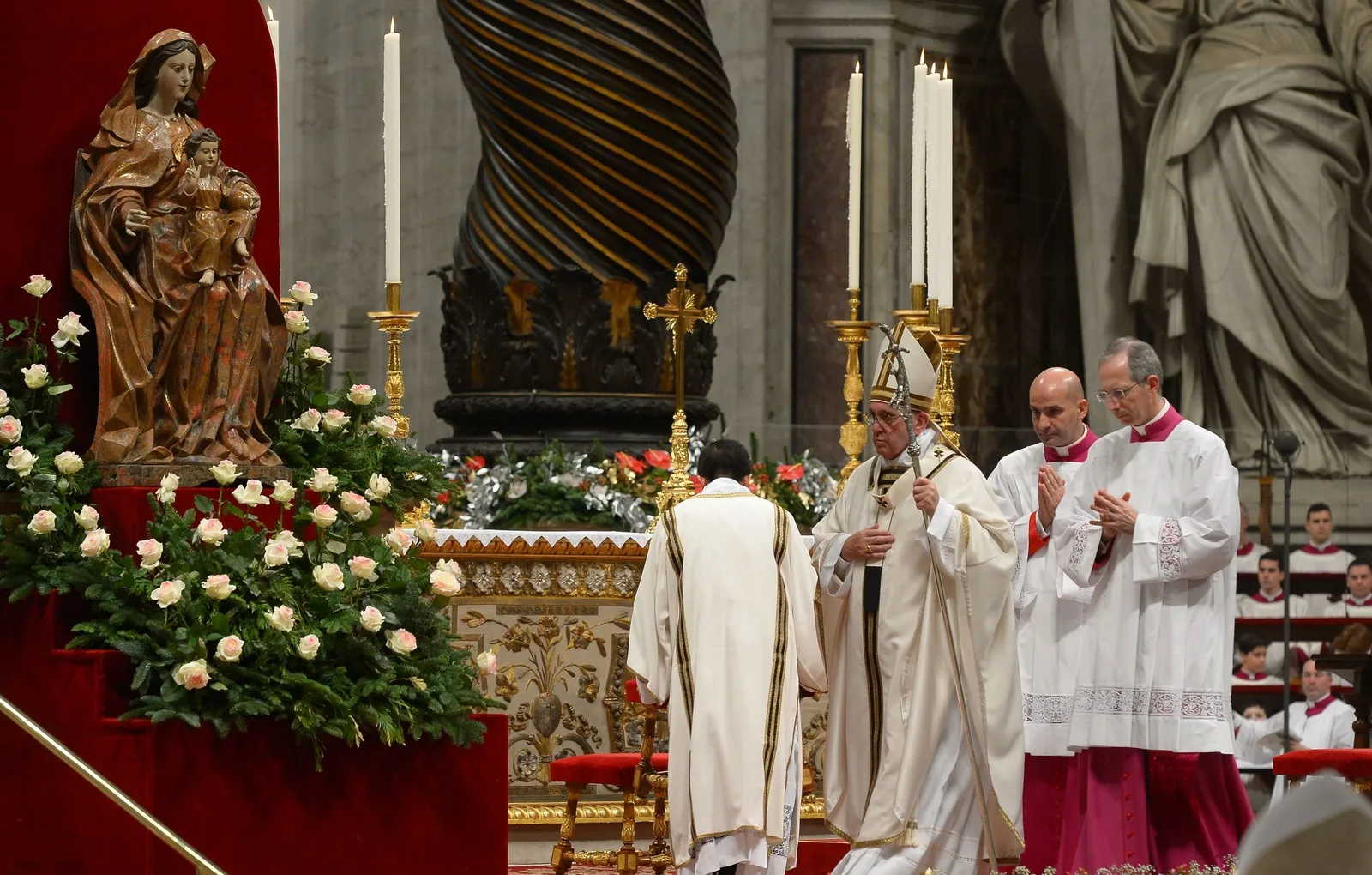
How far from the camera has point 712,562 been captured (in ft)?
19.5

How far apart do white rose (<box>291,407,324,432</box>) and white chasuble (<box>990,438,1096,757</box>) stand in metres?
2.24

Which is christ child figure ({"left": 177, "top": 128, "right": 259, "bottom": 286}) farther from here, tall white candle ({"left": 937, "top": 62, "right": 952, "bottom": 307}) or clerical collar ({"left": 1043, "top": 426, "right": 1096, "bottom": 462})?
clerical collar ({"left": 1043, "top": 426, "right": 1096, "bottom": 462})

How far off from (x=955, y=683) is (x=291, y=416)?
2156 millimetres

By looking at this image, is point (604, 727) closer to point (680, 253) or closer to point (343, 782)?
point (680, 253)

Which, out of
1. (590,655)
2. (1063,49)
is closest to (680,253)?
(590,655)

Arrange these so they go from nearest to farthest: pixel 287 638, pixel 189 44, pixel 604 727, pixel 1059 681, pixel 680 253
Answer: pixel 287 638 → pixel 189 44 → pixel 1059 681 → pixel 604 727 → pixel 680 253

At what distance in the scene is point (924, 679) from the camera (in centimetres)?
612

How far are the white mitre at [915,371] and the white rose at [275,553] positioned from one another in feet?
7.47

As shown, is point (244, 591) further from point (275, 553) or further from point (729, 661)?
point (729, 661)

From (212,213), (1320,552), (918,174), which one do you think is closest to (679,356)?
(918,174)

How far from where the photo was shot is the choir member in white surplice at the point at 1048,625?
20.7 ft

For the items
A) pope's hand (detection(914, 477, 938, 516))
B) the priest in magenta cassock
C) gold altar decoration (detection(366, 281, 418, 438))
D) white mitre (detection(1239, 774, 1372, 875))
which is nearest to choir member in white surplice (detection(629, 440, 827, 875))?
the priest in magenta cassock

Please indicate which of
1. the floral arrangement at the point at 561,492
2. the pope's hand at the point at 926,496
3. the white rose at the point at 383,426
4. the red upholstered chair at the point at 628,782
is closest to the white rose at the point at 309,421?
the white rose at the point at 383,426

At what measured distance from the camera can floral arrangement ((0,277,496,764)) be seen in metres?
4.39
